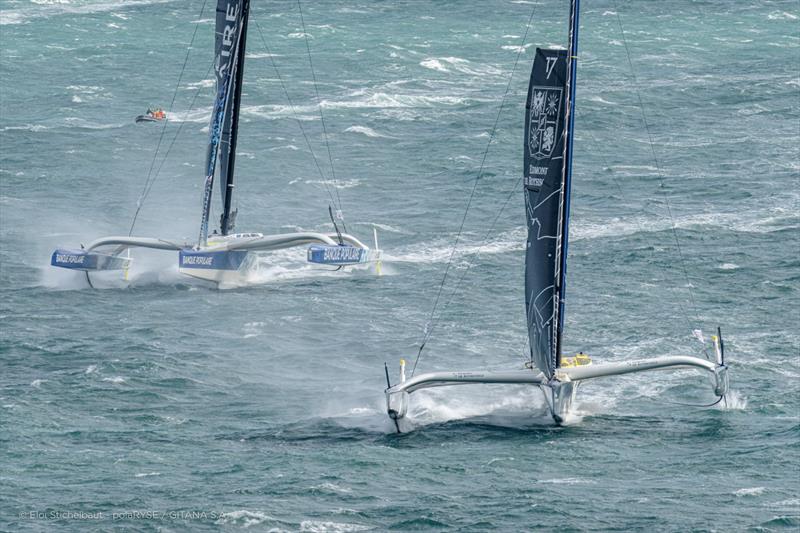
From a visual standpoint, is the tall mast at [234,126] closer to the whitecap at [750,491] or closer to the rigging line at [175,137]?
the rigging line at [175,137]

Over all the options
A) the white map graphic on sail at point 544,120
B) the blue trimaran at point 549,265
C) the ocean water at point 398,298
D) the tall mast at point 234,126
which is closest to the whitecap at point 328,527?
the ocean water at point 398,298

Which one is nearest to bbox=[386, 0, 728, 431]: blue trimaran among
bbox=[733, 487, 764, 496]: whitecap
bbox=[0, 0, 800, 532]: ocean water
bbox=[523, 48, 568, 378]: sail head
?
bbox=[523, 48, 568, 378]: sail head

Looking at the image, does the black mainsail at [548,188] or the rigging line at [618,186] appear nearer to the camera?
the black mainsail at [548,188]

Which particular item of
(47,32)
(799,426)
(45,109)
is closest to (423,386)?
(799,426)

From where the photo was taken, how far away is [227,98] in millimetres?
70250

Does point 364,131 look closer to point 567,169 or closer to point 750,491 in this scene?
point 567,169

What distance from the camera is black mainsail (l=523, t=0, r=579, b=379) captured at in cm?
4841

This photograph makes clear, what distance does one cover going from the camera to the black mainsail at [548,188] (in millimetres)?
48406

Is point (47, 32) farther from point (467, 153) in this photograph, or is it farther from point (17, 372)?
point (17, 372)

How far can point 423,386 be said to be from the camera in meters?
50.4

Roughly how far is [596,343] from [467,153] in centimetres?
3556

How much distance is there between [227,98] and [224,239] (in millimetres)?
6035

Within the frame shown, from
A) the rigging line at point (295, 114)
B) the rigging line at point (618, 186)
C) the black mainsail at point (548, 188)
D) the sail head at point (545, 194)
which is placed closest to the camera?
the black mainsail at point (548, 188)

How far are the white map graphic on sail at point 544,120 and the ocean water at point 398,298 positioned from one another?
874cm
